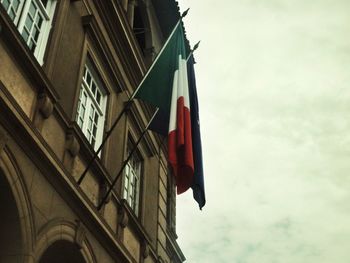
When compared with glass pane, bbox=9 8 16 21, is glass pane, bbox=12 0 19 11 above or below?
above

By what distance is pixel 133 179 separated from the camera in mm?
12148

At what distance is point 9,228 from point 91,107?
13.7 feet

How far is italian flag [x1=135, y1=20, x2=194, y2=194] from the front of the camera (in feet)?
29.9

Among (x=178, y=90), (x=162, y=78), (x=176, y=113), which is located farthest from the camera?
(x=178, y=90)

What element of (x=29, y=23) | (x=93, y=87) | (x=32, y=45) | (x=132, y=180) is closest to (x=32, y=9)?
(x=29, y=23)

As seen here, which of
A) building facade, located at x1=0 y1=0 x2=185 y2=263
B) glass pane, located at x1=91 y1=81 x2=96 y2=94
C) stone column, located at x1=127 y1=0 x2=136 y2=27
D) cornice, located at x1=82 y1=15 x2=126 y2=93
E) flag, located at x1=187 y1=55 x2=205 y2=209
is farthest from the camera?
stone column, located at x1=127 y1=0 x2=136 y2=27

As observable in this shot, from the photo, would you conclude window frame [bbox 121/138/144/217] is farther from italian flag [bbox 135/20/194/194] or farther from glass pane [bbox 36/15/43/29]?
glass pane [bbox 36/15/43/29]

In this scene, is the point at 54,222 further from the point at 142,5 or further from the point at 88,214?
the point at 142,5

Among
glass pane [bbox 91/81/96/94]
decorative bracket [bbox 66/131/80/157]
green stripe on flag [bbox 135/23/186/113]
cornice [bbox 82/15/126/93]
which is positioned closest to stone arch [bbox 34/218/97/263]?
decorative bracket [bbox 66/131/80/157]

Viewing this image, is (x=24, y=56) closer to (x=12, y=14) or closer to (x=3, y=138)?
(x=12, y=14)

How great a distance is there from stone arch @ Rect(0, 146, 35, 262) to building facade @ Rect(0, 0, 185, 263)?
1 cm

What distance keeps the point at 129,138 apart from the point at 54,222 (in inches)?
207

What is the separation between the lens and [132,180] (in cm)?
1201

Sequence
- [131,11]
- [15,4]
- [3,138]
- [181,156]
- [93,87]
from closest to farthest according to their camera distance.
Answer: [3,138] < [15,4] < [181,156] < [93,87] < [131,11]
